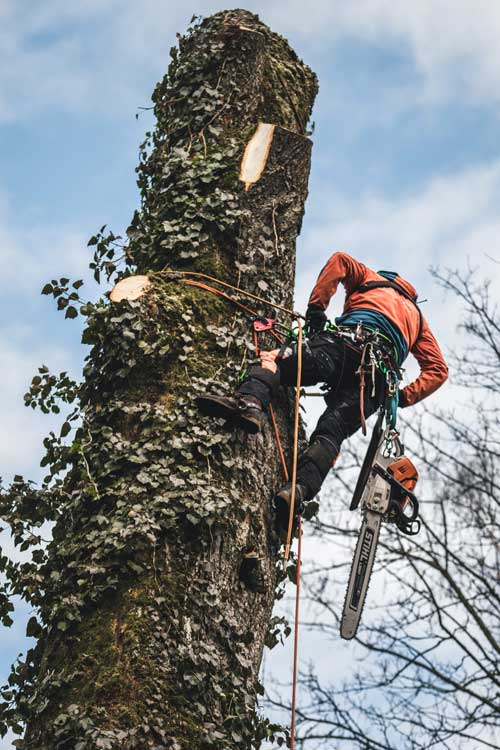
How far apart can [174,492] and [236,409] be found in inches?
16.6

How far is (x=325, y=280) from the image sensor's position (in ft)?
16.3

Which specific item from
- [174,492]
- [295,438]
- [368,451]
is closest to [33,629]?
[174,492]

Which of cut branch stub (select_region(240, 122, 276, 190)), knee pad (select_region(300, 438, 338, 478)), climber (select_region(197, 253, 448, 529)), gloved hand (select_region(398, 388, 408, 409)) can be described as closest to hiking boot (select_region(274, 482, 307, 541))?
climber (select_region(197, 253, 448, 529))

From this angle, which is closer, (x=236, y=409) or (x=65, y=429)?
(x=236, y=409)

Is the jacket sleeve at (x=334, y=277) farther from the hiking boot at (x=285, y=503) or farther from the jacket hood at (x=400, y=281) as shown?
the hiking boot at (x=285, y=503)

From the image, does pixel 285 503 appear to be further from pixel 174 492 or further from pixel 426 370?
pixel 426 370

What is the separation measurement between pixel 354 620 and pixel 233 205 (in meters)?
2.05

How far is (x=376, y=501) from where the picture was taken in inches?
185

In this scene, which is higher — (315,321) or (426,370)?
(426,370)

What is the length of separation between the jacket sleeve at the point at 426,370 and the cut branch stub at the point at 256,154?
4.20 ft

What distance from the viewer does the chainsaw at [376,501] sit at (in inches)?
178

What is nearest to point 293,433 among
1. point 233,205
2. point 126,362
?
point 126,362

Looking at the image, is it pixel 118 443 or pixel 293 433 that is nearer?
pixel 118 443

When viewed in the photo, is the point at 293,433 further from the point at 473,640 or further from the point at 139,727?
the point at 473,640
